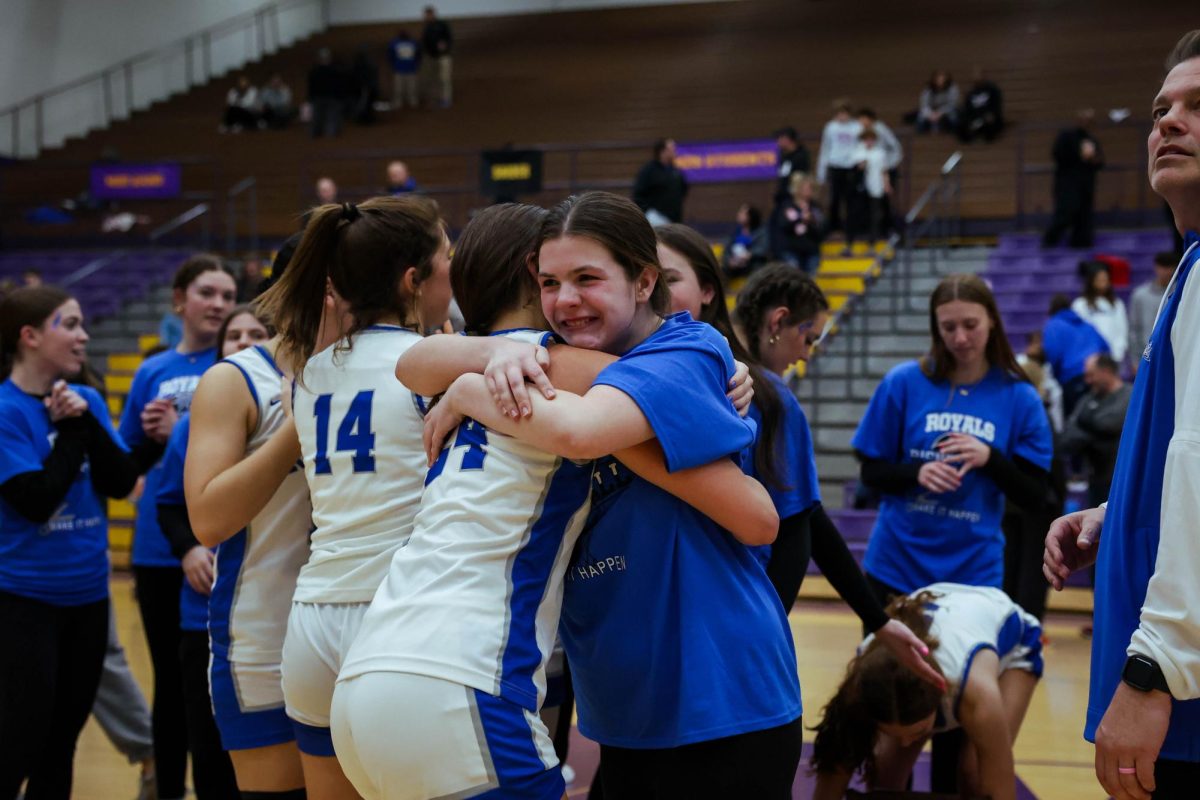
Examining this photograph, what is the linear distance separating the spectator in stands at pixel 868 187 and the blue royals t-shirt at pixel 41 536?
1010cm

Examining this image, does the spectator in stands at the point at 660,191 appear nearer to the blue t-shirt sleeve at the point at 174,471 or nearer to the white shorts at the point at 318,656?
the blue t-shirt sleeve at the point at 174,471

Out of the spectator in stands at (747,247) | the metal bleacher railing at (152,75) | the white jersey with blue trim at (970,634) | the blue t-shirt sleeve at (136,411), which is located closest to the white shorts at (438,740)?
the white jersey with blue trim at (970,634)

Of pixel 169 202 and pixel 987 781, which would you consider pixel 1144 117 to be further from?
pixel 987 781

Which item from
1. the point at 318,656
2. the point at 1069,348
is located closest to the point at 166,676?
the point at 318,656

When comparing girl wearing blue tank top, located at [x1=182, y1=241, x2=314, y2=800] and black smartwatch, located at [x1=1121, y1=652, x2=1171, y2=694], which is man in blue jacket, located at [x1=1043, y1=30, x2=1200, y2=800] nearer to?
black smartwatch, located at [x1=1121, y1=652, x2=1171, y2=694]

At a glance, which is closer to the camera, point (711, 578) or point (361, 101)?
point (711, 578)

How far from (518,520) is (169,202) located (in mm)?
17762

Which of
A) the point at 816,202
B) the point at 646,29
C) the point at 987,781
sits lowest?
the point at 987,781

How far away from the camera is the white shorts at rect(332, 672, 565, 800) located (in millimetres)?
1777

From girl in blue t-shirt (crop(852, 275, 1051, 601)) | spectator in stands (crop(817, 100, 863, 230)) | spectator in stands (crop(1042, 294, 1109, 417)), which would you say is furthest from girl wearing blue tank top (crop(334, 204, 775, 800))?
spectator in stands (crop(817, 100, 863, 230))

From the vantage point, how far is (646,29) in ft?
72.0

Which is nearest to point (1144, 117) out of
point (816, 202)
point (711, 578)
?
point (816, 202)

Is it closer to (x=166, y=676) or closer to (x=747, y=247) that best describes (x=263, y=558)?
(x=166, y=676)

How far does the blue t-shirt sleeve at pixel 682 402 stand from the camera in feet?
6.14
